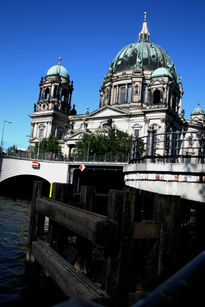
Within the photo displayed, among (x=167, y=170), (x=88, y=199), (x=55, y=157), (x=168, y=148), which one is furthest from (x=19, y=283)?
(x=55, y=157)

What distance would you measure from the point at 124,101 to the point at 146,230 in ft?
191

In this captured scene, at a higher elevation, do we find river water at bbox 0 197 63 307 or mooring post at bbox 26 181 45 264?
mooring post at bbox 26 181 45 264

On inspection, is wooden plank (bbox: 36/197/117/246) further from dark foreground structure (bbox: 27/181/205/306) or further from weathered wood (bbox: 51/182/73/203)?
weathered wood (bbox: 51/182/73/203)

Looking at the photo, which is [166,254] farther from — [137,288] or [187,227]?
[137,288]

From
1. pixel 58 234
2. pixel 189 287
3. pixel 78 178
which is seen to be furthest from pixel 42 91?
pixel 189 287

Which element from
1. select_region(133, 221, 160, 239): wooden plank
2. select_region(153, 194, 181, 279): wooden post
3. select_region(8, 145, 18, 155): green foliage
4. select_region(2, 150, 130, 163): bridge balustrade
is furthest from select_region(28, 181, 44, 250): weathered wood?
select_region(8, 145, 18, 155): green foliage

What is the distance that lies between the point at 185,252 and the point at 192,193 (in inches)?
64.6

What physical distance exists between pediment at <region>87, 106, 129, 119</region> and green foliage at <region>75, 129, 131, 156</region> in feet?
23.0

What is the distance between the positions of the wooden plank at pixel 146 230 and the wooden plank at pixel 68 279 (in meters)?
1.13

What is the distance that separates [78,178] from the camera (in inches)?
1547

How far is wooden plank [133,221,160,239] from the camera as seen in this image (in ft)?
16.0

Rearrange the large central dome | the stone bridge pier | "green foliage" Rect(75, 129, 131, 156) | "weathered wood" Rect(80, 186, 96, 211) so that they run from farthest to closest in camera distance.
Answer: the large central dome, "green foliage" Rect(75, 129, 131, 156), the stone bridge pier, "weathered wood" Rect(80, 186, 96, 211)

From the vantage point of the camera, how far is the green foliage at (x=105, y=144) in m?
46.5

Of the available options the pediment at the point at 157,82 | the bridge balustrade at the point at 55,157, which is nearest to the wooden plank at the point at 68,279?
the bridge balustrade at the point at 55,157
